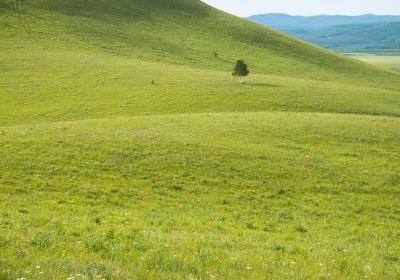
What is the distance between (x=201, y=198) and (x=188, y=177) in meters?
3.05

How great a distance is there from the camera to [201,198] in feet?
75.5

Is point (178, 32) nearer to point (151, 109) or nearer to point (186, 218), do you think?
point (151, 109)

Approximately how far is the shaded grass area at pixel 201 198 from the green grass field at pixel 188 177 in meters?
0.09

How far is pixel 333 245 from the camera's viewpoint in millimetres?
15875

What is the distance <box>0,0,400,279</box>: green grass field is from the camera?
38.0 ft

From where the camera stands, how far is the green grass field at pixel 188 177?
38.0ft

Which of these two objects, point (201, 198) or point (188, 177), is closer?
point (201, 198)

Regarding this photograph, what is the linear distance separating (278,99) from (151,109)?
730 inches

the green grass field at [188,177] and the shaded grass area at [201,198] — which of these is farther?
the green grass field at [188,177]

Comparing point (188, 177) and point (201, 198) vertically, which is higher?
point (188, 177)

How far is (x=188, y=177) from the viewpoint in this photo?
25.8 metres

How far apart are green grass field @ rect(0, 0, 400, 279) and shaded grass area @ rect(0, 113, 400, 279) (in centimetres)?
9

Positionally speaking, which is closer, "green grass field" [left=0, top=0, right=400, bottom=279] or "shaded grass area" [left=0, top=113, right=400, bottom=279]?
"shaded grass area" [left=0, top=113, right=400, bottom=279]

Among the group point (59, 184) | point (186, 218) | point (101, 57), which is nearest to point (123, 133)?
point (59, 184)
